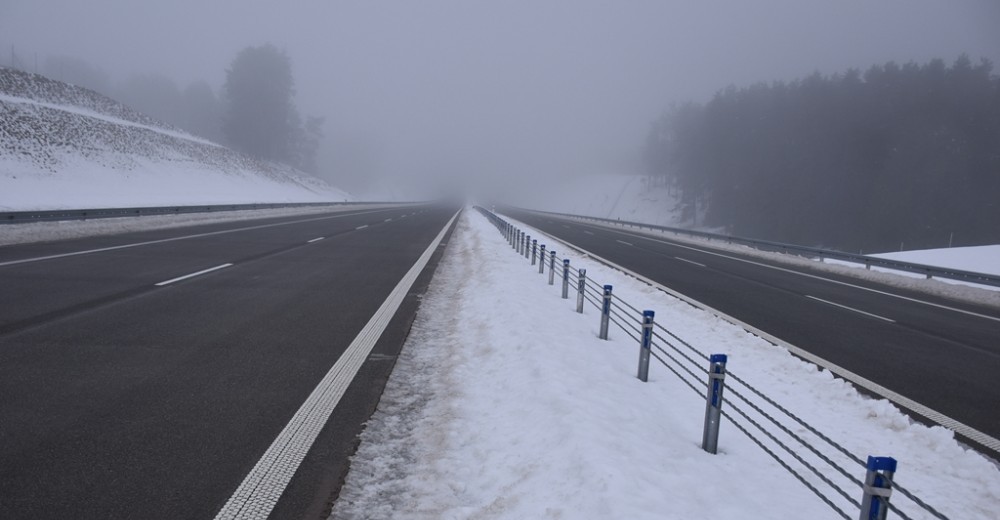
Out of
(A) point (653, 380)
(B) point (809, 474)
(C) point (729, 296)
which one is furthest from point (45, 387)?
(C) point (729, 296)

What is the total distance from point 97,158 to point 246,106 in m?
54.7

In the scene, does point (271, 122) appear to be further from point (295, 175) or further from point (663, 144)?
point (663, 144)

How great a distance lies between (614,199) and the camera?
122 metres

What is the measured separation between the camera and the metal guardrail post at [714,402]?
472 centimetres

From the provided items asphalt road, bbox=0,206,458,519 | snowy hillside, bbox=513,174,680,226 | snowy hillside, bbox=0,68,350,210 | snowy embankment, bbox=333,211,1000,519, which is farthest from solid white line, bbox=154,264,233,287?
snowy hillside, bbox=513,174,680,226

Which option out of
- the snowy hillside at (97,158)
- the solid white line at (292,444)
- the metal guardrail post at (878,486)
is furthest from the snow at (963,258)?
the snowy hillside at (97,158)

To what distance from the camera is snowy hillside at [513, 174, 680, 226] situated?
9943 cm

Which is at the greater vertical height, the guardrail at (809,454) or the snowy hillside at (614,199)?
the snowy hillside at (614,199)

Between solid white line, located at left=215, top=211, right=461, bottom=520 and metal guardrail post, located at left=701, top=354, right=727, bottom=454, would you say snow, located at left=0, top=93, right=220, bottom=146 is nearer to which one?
solid white line, located at left=215, top=211, right=461, bottom=520

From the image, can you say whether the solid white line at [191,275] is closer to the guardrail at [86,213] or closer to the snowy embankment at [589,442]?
the snowy embankment at [589,442]

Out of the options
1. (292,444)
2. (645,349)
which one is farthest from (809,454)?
(292,444)

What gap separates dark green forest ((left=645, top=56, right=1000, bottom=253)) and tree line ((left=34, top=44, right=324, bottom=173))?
76.6 meters

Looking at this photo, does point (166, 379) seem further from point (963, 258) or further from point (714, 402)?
point (963, 258)

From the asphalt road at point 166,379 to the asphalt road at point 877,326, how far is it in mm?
6413
